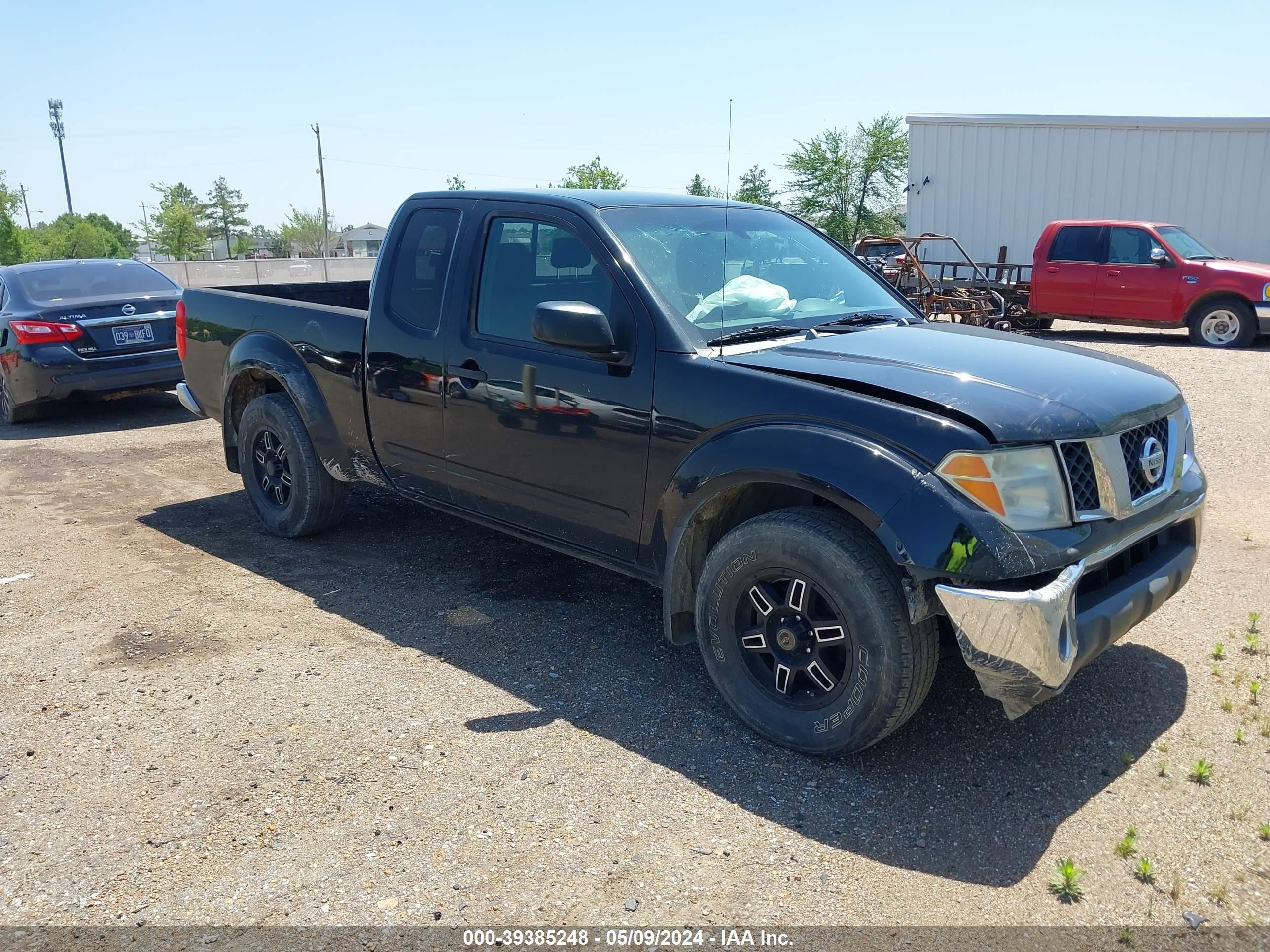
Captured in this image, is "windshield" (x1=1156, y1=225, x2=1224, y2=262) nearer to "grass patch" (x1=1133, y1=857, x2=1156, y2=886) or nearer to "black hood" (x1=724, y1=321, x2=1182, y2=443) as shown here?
"black hood" (x1=724, y1=321, x2=1182, y2=443)

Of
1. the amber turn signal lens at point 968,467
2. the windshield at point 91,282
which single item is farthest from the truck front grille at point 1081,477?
the windshield at point 91,282

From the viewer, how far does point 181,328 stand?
6.50 metres

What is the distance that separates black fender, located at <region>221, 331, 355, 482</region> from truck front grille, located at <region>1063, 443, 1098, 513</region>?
364 cm

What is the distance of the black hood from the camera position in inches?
126

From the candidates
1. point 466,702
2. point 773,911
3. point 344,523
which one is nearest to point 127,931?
point 466,702

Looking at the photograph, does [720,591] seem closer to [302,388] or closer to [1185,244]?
[302,388]

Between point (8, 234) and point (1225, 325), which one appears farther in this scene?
point (8, 234)

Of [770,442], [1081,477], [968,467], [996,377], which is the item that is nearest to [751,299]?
[770,442]

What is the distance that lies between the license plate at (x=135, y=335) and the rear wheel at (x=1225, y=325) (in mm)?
13499

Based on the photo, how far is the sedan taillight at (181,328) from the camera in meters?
6.45

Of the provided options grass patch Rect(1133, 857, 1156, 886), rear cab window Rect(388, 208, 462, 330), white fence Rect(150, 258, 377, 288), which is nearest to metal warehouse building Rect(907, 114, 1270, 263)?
rear cab window Rect(388, 208, 462, 330)

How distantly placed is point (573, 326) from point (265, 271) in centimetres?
3662

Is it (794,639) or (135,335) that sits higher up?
(135,335)

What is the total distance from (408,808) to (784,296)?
2.54 meters
